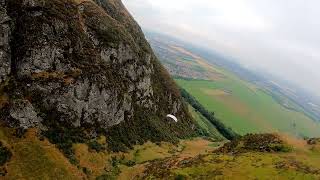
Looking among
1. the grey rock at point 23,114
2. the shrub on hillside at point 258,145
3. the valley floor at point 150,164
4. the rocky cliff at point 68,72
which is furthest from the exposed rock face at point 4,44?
the shrub on hillside at point 258,145

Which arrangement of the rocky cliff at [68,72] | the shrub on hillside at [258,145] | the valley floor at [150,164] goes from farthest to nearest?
the shrub on hillside at [258,145] < the rocky cliff at [68,72] < the valley floor at [150,164]

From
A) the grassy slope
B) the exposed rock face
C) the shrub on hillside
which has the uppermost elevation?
the exposed rock face

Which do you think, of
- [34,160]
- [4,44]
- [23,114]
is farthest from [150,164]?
[4,44]

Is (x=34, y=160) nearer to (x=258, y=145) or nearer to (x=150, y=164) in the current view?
(x=150, y=164)

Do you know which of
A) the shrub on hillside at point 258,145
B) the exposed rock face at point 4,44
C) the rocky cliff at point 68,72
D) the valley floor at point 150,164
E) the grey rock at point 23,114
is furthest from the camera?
the shrub on hillside at point 258,145

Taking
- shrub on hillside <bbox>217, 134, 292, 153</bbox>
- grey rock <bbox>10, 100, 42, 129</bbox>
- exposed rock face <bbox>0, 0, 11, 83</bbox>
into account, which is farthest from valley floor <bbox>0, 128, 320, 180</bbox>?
exposed rock face <bbox>0, 0, 11, 83</bbox>

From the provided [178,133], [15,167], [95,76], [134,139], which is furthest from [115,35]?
[15,167]

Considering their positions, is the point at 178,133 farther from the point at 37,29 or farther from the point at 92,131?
the point at 37,29

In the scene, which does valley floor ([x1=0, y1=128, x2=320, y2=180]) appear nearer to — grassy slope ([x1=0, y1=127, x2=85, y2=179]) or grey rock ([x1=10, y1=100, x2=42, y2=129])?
grassy slope ([x1=0, y1=127, x2=85, y2=179])

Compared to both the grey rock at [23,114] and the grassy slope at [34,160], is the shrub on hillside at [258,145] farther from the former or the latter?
the grey rock at [23,114]
